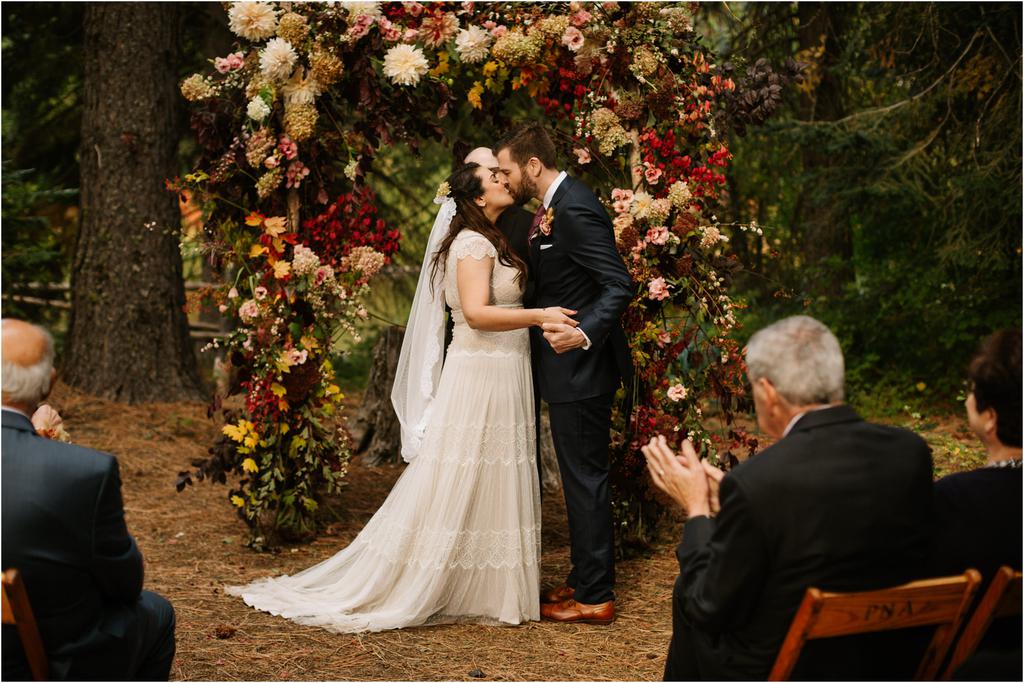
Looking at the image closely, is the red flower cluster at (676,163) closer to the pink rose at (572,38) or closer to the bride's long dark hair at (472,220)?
the pink rose at (572,38)

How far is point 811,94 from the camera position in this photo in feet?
34.9

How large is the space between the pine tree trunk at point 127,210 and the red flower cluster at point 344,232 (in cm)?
298

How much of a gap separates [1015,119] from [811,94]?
8.52ft

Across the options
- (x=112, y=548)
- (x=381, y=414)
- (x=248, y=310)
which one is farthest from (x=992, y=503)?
(x=381, y=414)

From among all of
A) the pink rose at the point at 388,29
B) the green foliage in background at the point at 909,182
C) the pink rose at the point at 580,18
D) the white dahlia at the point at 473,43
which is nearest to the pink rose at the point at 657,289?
the pink rose at the point at 580,18

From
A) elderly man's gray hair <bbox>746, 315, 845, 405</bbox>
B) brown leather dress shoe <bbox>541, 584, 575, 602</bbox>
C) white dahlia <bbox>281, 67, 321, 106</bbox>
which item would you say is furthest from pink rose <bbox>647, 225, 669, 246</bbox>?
elderly man's gray hair <bbox>746, 315, 845, 405</bbox>

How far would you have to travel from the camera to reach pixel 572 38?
4.95m

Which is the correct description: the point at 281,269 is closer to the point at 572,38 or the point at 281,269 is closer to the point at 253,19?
the point at 253,19

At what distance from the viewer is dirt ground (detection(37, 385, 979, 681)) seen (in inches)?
159

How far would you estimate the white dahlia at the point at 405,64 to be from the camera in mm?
4930

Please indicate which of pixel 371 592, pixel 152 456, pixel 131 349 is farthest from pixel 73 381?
pixel 371 592

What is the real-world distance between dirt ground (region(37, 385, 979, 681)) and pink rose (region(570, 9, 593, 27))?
2729 mm

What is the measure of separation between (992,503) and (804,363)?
0.61 metres

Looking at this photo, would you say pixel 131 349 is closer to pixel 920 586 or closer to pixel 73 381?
pixel 73 381
